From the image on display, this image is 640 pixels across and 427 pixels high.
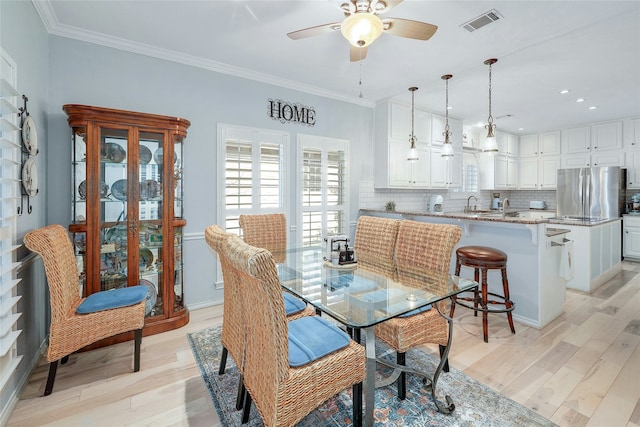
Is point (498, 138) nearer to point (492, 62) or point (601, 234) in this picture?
point (601, 234)

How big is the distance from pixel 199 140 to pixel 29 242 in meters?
1.82

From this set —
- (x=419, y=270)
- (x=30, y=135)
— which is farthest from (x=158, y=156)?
(x=419, y=270)

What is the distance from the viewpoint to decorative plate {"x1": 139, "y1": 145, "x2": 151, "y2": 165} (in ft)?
8.87

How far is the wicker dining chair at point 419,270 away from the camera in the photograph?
179 centimetres

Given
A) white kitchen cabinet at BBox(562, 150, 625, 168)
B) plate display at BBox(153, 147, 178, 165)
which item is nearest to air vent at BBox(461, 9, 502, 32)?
plate display at BBox(153, 147, 178, 165)

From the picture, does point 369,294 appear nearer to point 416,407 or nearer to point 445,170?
point 416,407

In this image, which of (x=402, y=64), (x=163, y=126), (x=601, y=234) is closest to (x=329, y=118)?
(x=402, y=64)

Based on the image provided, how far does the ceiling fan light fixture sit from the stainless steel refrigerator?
546 cm

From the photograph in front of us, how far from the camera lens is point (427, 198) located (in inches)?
217

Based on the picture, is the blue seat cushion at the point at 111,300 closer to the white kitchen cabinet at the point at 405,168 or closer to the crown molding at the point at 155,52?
the crown molding at the point at 155,52

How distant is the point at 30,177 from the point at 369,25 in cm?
246

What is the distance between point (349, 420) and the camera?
1.70 metres

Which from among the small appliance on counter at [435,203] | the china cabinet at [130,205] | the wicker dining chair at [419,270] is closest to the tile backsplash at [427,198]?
the small appliance on counter at [435,203]

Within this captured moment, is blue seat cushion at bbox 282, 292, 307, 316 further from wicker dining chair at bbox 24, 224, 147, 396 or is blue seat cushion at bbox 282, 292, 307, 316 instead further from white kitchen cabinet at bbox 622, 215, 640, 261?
white kitchen cabinet at bbox 622, 215, 640, 261
